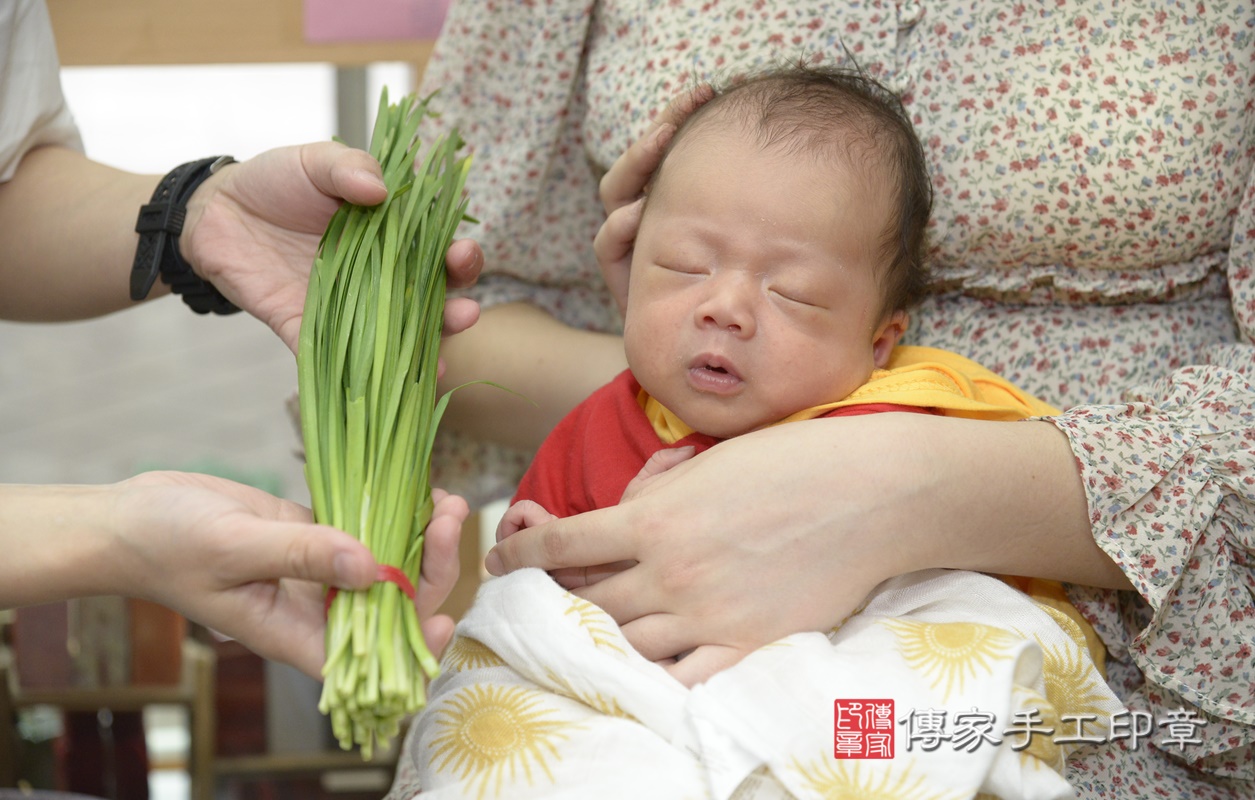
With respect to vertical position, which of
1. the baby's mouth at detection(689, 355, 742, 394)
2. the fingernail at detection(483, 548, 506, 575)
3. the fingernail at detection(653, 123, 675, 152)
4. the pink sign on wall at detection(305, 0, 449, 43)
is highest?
the pink sign on wall at detection(305, 0, 449, 43)

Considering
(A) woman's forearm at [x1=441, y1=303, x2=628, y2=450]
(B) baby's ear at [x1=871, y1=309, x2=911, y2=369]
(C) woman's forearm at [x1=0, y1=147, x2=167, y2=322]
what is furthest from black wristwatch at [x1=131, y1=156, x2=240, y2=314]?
(B) baby's ear at [x1=871, y1=309, x2=911, y2=369]

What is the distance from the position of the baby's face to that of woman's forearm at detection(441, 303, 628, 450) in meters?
0.31

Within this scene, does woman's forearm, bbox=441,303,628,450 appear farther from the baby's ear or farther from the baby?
the baby's ear

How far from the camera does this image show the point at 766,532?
0.99m

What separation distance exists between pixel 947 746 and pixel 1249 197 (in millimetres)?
828

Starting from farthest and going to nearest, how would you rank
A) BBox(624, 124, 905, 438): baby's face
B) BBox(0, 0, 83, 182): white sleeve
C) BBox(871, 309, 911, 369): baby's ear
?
BBox(0, 0, 83, 182): white sleeve < BBox(871, 309, 911, 369): baby's ear < BBox(624, 124, 905, 438): baby's face

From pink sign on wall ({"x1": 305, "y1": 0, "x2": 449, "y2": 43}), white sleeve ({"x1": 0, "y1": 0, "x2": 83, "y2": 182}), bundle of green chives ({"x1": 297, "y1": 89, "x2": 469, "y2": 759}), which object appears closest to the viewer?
bundle of green chives ({"x1": 297, "y1": 89, "x2": 469, "y2": 759})

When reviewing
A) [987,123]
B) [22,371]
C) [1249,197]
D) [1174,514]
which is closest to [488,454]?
[987,123]

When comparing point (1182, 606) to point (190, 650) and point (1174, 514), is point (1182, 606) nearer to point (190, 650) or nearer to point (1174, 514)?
point (1174, 514)

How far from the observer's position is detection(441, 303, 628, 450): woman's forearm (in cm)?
149

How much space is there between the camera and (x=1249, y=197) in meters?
1.28

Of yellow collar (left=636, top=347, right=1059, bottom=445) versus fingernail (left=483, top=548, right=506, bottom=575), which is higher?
yellow collar (left=636, top=347, right=1059, bottom=445)

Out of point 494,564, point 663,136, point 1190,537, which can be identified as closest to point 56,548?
point 494,564

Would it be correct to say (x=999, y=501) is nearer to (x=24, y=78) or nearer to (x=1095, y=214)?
(x=1095, y=214)
